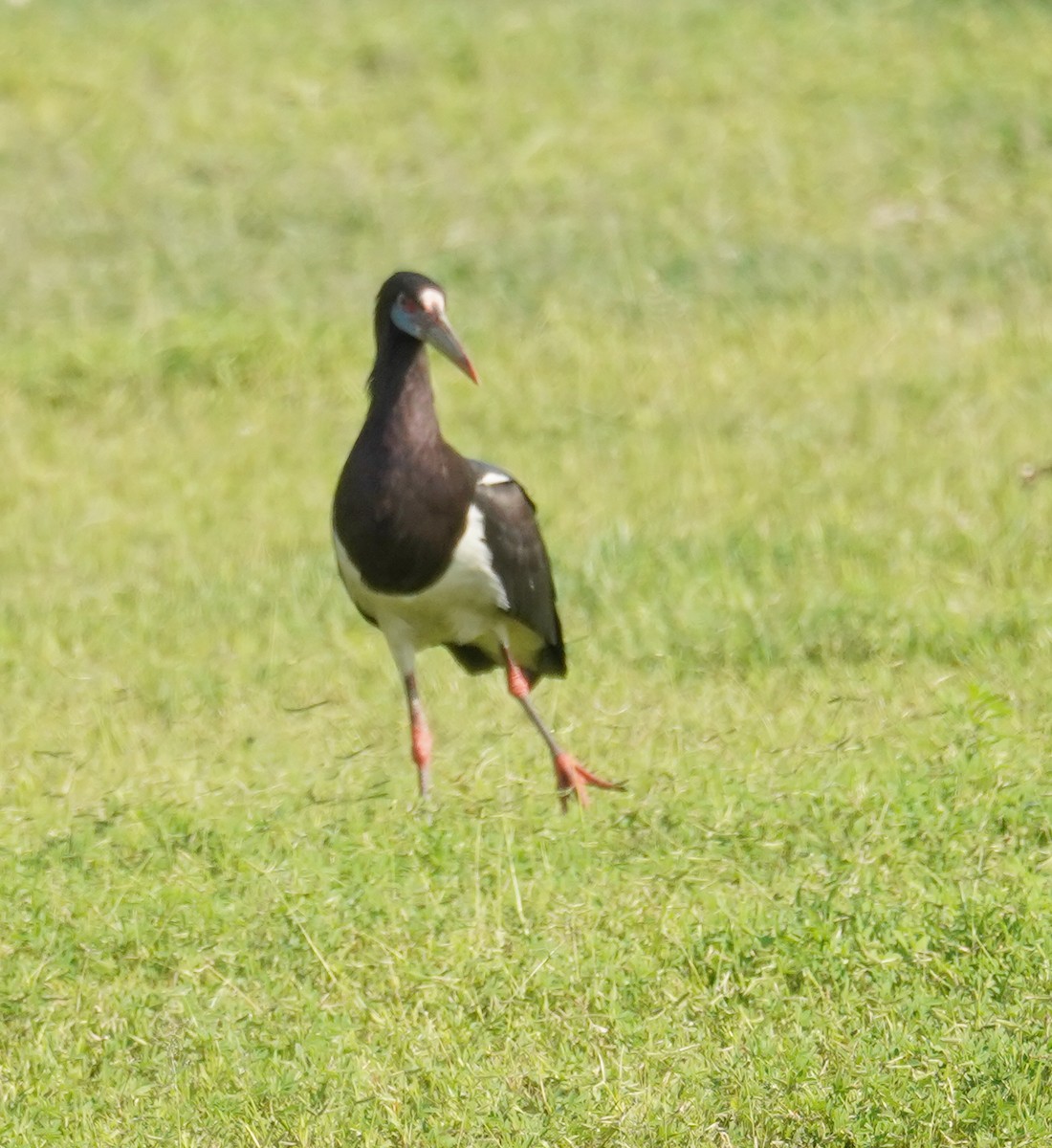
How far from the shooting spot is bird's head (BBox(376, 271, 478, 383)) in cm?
643

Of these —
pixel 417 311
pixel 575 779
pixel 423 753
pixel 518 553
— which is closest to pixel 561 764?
pixel 575 779

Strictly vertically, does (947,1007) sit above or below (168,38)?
below

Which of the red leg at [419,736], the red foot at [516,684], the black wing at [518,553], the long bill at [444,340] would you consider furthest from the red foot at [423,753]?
the long bill at [444,340]

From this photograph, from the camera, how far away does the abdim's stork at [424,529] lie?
20.9 feet

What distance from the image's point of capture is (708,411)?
34.7ft

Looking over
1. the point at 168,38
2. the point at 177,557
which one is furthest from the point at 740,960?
the point at 168,38

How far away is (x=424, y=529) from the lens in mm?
6410

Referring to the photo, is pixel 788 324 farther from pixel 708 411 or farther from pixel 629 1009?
pixel 629 1009

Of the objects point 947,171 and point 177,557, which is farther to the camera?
point 947,171

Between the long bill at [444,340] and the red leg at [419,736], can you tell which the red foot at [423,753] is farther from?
the long bill at [444,340]

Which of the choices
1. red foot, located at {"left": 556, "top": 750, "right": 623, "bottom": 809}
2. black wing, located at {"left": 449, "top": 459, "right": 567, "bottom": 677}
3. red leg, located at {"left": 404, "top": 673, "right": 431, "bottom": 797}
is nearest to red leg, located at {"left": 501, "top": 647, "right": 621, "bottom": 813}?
red foot, located at {"left": 556, "top": 750, "right": 623, "bottom": 809}

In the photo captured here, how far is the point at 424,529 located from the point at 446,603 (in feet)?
1.06

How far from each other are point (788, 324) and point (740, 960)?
701cm

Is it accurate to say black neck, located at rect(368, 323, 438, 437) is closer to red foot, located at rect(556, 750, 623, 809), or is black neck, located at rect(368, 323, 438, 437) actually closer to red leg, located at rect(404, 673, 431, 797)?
red leg, located at rect(404, 673, 431, 797)
